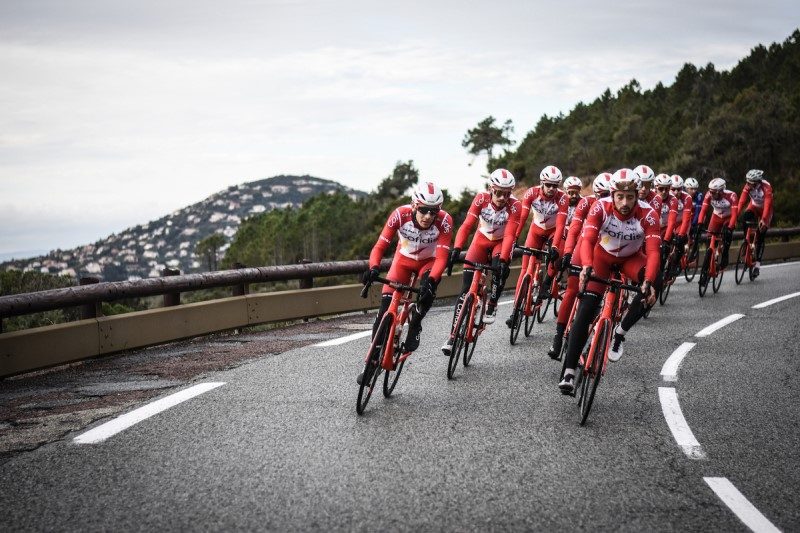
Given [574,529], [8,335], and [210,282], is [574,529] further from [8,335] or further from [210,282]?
[210,282]

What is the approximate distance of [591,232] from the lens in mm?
7199

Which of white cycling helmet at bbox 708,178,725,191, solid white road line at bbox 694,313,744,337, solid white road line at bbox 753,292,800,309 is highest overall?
white cycling helmet at bbox 708,178,725,191

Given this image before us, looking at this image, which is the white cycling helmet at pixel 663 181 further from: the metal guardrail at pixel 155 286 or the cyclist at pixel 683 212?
the metal guardrail at pixel 155 286

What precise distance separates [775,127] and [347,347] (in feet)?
179

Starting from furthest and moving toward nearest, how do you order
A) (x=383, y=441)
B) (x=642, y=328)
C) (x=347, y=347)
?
(x=642, y=328)
(x=347, y=347)
(x=383, y=441)

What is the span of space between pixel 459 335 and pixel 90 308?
170 inches

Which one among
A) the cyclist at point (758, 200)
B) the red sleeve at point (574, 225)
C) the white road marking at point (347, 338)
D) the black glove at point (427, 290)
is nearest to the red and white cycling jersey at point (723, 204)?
the cyclist at point (758, 200)

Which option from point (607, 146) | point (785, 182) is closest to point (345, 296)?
point (785, 182)

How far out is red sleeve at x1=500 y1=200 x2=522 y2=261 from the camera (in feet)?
32.1

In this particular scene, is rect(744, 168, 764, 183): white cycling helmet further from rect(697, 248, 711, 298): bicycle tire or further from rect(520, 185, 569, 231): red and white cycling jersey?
rect(520, 185, 569, 231): red and white cycling jersey

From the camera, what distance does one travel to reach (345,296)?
1434cm

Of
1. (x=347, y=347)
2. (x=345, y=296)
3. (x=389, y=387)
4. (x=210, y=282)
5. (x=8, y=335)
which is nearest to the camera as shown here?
(x=389, y=387)

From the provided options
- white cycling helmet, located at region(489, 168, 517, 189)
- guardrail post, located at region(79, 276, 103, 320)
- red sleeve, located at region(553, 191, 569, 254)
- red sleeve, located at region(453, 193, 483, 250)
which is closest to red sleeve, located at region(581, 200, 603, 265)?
white cycling helmet, located at region(489, 168, 517, 189)

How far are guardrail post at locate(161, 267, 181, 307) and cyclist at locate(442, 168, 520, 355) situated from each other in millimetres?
3780
